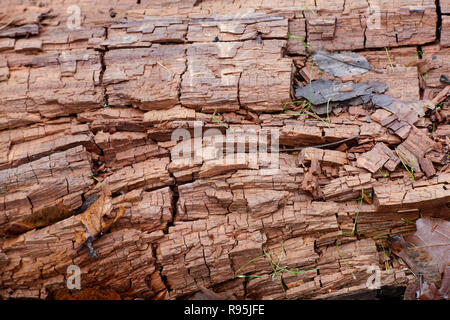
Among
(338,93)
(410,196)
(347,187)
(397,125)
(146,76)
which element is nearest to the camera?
(410,196)

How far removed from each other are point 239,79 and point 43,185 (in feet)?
6.97

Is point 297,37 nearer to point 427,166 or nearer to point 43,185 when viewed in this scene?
point 427,166

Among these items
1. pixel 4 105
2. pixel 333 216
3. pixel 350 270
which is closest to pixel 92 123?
pixel 4 105

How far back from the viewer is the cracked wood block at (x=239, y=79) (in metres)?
3.72

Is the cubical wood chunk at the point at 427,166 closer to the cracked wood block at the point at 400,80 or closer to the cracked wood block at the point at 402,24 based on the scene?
the cracked wood block at the point at 400,80

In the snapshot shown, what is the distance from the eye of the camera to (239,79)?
375cm

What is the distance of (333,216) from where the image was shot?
3.45 meters

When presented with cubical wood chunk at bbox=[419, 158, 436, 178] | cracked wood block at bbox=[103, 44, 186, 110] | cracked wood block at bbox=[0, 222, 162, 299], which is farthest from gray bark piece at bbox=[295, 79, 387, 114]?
cracked wood block at bbox=[0, 222, 162, 299]

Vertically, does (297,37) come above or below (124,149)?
above

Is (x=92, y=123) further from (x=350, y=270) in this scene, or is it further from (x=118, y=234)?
(x=350, y=270)

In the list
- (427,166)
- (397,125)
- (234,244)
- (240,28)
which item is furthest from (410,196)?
(240,28)

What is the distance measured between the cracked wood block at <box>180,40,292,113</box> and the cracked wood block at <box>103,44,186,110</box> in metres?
0.13

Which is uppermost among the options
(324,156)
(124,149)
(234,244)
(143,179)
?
(124,149)

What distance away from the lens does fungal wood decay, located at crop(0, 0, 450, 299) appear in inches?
136
